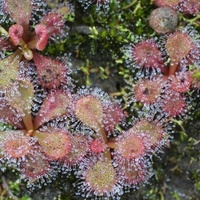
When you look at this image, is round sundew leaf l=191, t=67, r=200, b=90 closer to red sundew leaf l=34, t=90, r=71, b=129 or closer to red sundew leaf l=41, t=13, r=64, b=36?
red sundew leaf l=34, t=90, r=71, b=129

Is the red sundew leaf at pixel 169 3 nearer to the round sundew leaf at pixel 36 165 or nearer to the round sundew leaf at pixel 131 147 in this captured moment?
the round sundew leaf at pixel 131 147

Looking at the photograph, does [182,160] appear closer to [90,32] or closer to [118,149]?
[118,149]

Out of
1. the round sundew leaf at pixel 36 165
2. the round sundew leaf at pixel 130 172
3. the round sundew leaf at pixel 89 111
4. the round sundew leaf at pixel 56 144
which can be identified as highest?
the round sundew leaf at pixel 89 111

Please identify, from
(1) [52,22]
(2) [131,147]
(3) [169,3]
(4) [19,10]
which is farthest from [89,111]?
(3) [169,3]

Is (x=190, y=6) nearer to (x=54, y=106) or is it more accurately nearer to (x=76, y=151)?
(x=54, y=106)

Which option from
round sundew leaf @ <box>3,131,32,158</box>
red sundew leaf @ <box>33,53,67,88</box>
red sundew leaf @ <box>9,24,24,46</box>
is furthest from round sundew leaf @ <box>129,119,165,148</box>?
red sundew leaf @ <box>9,24,24,46</box>

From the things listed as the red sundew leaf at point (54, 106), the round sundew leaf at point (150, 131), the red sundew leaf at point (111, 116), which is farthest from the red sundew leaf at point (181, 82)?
the red sundew leaf at point (54, 106)
